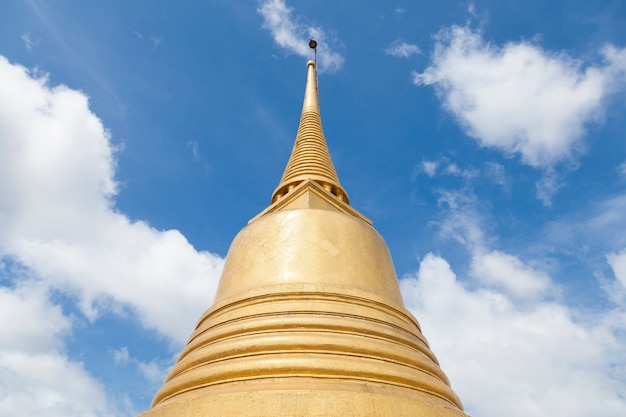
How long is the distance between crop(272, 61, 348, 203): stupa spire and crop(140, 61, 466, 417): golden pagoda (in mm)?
2323

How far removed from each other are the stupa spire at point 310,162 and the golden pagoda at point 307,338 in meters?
2.32

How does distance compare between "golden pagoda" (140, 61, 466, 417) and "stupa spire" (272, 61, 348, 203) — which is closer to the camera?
"golden pagoda" (140, 61, 466, 417)

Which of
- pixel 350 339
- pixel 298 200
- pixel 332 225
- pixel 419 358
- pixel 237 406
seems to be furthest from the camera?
pixel 298 200

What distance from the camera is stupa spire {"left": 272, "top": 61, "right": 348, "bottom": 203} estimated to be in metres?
9.07

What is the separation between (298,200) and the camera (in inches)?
314

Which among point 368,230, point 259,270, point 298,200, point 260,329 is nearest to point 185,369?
point 260,329

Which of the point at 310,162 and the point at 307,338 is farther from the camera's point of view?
the point at 310,162

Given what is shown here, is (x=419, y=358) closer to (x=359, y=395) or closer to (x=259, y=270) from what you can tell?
(x=359, y=395)

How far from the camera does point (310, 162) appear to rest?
949 centimetres

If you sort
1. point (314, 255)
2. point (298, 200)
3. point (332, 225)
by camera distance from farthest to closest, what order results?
point (298, 200)
point (332, 225)
point (314, 255)

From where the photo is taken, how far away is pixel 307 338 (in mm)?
4543

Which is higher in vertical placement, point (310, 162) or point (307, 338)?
point (310, 162)

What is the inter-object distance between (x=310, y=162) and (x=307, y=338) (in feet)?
17.7

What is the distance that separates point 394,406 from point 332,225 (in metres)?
2.88
